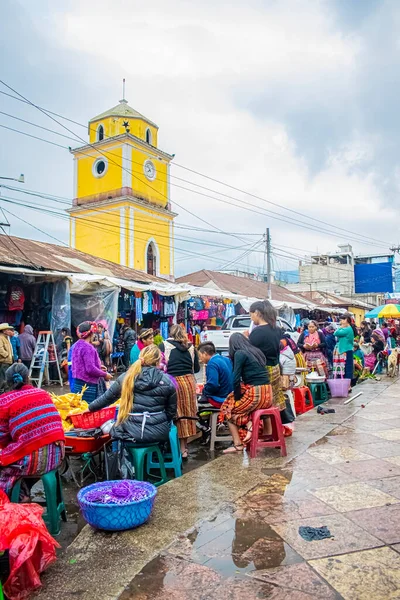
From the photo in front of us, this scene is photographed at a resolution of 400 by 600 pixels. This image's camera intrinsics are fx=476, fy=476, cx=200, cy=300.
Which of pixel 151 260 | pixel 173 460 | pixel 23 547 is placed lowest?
pixel 173 460

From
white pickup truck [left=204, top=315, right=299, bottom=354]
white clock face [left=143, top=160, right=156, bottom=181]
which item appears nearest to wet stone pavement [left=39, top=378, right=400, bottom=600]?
white pickup truck [left=204, top=315, right=299, bottom=354]

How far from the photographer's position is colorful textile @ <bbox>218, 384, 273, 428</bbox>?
5480 millimetres

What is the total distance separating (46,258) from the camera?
14148 millimetres

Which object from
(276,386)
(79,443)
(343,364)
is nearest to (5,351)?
(79,443)

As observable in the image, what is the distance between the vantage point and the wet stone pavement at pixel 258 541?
284 cm

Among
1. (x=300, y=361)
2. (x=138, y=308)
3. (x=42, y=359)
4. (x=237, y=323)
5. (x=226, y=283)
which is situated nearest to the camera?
(x=300, y=361)

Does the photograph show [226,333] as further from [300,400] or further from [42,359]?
[300,400]

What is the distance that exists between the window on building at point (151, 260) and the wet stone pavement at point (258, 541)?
25.8m

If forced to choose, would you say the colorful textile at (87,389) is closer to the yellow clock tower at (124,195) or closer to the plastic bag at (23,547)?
the plastic bag at (23,547)

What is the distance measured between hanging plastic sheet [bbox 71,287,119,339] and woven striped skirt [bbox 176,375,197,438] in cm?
755

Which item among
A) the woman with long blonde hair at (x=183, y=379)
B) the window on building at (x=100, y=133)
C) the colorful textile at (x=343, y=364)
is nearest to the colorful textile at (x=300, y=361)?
the colorful textile at (x=343, y=364)

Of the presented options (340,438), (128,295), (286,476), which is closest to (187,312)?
(128,295)

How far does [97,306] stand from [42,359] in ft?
6.94

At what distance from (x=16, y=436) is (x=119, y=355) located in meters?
10.9
